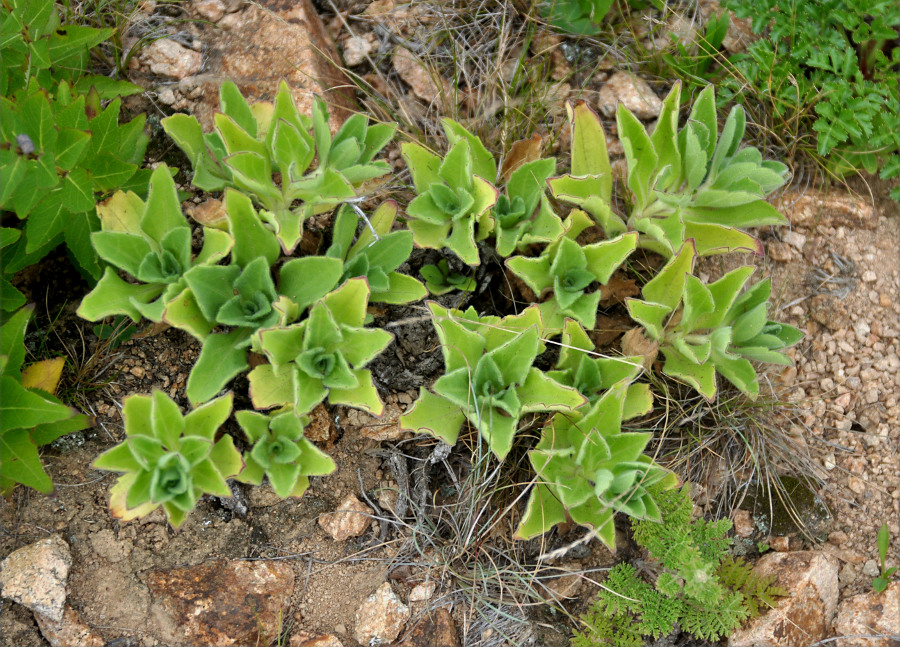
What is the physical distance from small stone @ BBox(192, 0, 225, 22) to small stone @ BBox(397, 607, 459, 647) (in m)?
3.17

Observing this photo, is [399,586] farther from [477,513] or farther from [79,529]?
[79,529]

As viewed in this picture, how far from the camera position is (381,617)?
3008 mm

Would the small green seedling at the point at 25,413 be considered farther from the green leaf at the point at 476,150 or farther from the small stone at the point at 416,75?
the small stone at the point at 416,75

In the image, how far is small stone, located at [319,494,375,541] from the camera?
10.2 feet

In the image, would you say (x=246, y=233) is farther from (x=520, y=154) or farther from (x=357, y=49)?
(x=357, y=49)

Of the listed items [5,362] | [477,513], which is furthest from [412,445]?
[5,362]

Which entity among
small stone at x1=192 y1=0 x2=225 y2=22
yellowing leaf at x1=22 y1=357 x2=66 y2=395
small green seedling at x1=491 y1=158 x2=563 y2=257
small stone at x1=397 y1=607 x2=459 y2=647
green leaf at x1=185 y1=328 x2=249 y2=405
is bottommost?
small stone at x1=397 y1=607 x2=459 y2=647

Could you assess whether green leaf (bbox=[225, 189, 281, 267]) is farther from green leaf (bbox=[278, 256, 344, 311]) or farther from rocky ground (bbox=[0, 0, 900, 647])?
rocky ground (bbox=[0, 0, 900, 647])

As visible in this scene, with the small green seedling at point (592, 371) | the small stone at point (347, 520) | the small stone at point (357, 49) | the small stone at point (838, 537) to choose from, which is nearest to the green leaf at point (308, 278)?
the small stone at point (347, 520)

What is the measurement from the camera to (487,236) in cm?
332

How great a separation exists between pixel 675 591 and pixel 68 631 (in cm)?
242

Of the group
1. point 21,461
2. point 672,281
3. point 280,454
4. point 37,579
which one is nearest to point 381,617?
point 280,454

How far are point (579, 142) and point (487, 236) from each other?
609 mm

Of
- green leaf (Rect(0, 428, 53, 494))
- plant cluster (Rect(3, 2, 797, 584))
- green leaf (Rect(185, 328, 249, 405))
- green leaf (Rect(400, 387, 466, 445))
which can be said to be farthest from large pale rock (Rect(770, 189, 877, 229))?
green leaf (Rect(0, 428, 53, 494))
